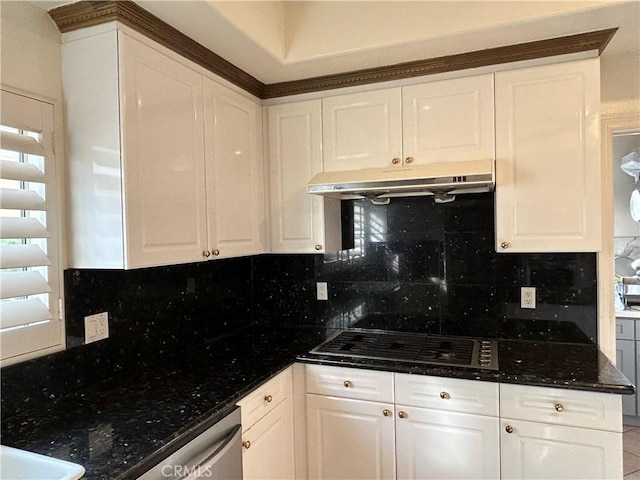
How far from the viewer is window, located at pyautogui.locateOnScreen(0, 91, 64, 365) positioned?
138cm

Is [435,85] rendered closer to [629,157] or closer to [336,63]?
[336,63]

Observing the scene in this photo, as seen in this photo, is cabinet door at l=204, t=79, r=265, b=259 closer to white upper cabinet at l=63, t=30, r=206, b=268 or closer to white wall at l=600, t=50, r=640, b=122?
white upper cabinet at l=63, t=30, r=206, b=268

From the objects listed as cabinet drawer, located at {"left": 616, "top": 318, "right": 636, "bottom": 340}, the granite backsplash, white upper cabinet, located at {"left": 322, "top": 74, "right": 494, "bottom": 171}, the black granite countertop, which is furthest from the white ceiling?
cabinet drawer, located at {"left": 616, "top": 318, "right": 636, "bottom": 340}

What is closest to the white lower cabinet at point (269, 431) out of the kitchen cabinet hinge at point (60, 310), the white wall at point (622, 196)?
the kitchen cabinet hinge at point (60, 310)

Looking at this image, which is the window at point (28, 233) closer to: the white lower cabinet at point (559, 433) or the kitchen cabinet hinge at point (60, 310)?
the kitchen cabinet hinge at point (60, 310)

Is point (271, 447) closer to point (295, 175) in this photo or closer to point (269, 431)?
point (269, 431)

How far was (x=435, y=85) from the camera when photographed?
6.84 feet

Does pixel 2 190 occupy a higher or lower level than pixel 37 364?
higher

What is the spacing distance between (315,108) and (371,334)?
1329mm

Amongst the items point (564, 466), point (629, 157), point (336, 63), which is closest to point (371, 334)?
point (564, 466)

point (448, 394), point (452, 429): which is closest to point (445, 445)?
point (452, 429)

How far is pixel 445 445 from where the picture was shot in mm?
1821

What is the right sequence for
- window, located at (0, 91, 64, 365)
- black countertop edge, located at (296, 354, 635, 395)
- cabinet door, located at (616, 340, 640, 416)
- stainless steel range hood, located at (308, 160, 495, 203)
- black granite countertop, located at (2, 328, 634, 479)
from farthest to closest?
cabinet door, located at (616, 340, 640, 416) < stainless steel range hood, located at (308, 160, 495, 203) < black countertop edge, located at (296, 354, 635, 395) < window, located at (0, 91, 64, 365) < black granite countertop, located at (2, 328, 634, 479)

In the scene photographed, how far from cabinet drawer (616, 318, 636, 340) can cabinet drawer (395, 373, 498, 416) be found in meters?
2.19
